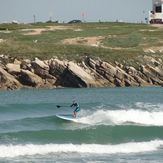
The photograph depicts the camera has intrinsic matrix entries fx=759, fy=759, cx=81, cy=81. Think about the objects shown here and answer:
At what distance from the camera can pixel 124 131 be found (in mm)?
44250

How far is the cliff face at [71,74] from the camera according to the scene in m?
75.6

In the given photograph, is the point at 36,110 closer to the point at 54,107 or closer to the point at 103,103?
the point at 54,107

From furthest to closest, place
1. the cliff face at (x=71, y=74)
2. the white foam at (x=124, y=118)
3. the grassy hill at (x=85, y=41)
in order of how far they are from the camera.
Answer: the grassy hill at (x=85, y=41) < the cliff face at (x=71, y=74) < the white foam at (x=124, y=118)

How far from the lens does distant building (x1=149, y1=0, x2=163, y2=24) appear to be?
5162 inches

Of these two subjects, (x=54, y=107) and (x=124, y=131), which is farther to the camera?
(x=54, y=107)

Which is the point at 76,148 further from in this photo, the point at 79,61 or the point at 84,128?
the point at 79,61

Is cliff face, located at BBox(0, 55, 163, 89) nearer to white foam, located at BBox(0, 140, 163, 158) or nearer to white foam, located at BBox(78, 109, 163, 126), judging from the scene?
white foam, located at BBox(78, 109, 163, 126)

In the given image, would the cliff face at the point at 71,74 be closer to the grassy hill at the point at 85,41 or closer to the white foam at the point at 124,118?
the grassy hill at the point at 85,41

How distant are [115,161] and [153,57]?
5516 cm

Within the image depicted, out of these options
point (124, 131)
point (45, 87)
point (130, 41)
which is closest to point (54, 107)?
point (124, 131)

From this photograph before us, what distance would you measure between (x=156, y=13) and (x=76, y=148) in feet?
320

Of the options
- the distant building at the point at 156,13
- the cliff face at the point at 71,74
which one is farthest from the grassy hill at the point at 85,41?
the distant building at the point at 156,13

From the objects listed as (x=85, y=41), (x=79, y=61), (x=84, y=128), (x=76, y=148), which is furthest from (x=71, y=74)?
(x=76, y=148)

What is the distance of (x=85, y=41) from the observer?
102625 millimetres
